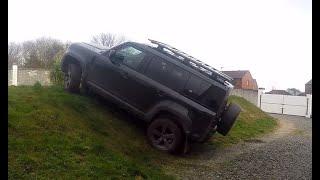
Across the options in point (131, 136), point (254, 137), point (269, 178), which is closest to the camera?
point (269, 178)

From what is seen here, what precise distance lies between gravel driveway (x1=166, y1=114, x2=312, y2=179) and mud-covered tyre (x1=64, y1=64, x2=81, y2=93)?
11.0ft

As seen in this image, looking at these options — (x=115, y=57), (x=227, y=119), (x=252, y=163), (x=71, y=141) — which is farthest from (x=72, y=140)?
(x=252, y=163)

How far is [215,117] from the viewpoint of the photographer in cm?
706

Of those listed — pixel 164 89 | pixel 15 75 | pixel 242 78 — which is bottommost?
pixel 164 89

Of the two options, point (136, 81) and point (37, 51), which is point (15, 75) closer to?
point (37, 51)

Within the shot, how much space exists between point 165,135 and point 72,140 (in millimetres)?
1964

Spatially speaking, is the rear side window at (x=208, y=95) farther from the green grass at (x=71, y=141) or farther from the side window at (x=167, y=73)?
the green grass at (x=71, y=141)

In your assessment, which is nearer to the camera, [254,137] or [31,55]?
[254,137]

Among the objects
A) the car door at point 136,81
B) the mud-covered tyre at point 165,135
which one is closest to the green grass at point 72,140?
the mud-covered tyre at point 165,135

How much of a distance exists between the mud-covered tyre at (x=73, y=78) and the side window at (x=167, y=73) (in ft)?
6.39

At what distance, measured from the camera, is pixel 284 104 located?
82.8 ft
